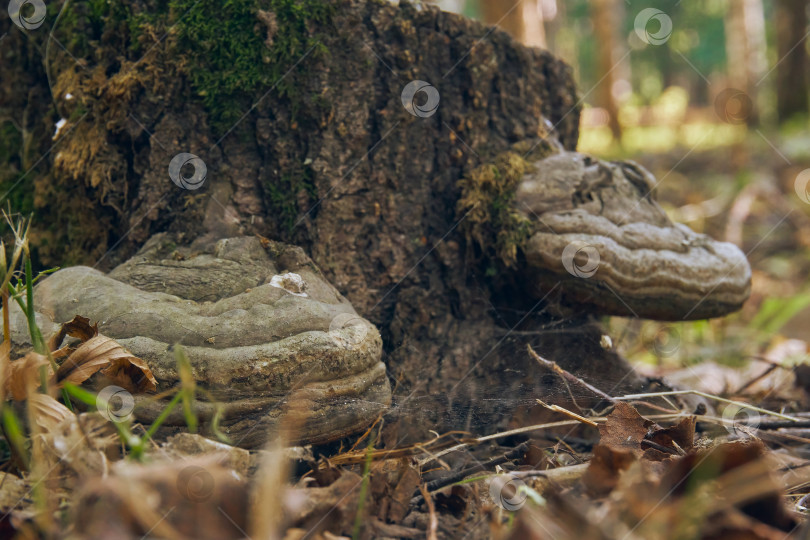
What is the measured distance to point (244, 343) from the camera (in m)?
1.89

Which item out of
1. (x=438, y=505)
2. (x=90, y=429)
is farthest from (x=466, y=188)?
(x=90, y=429)

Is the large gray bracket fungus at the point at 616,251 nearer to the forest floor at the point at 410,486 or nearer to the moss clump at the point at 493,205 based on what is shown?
the moss clump at the point at 493,205

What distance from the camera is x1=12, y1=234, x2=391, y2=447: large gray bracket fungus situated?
1.80 m

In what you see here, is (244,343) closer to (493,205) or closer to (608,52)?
(493,205)

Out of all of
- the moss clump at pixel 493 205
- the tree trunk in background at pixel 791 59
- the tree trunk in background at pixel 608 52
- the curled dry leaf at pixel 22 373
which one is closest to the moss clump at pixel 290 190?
the moss clump at pixel 493 205

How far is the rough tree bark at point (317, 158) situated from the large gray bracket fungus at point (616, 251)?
1.06 feet

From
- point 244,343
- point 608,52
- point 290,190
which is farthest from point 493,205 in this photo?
point 608,52

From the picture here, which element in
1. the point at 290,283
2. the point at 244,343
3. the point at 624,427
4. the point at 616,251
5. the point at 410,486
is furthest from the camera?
the point at 616,251

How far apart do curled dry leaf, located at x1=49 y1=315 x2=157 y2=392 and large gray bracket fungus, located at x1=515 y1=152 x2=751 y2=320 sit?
174 centimetres

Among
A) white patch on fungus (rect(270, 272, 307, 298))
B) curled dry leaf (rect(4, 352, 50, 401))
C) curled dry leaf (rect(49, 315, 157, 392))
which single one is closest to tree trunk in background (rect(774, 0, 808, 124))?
white patch on fungus (rect(270, 272, 307, 298))

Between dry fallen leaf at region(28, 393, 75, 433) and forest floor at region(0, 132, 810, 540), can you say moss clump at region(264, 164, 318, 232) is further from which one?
dry fallen leaf at region(28, 393, 75, 433)

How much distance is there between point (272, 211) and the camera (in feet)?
9.02

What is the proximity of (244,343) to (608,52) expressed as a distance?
15.9 metres

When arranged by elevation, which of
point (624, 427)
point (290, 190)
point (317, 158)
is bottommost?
point (624, 427)
